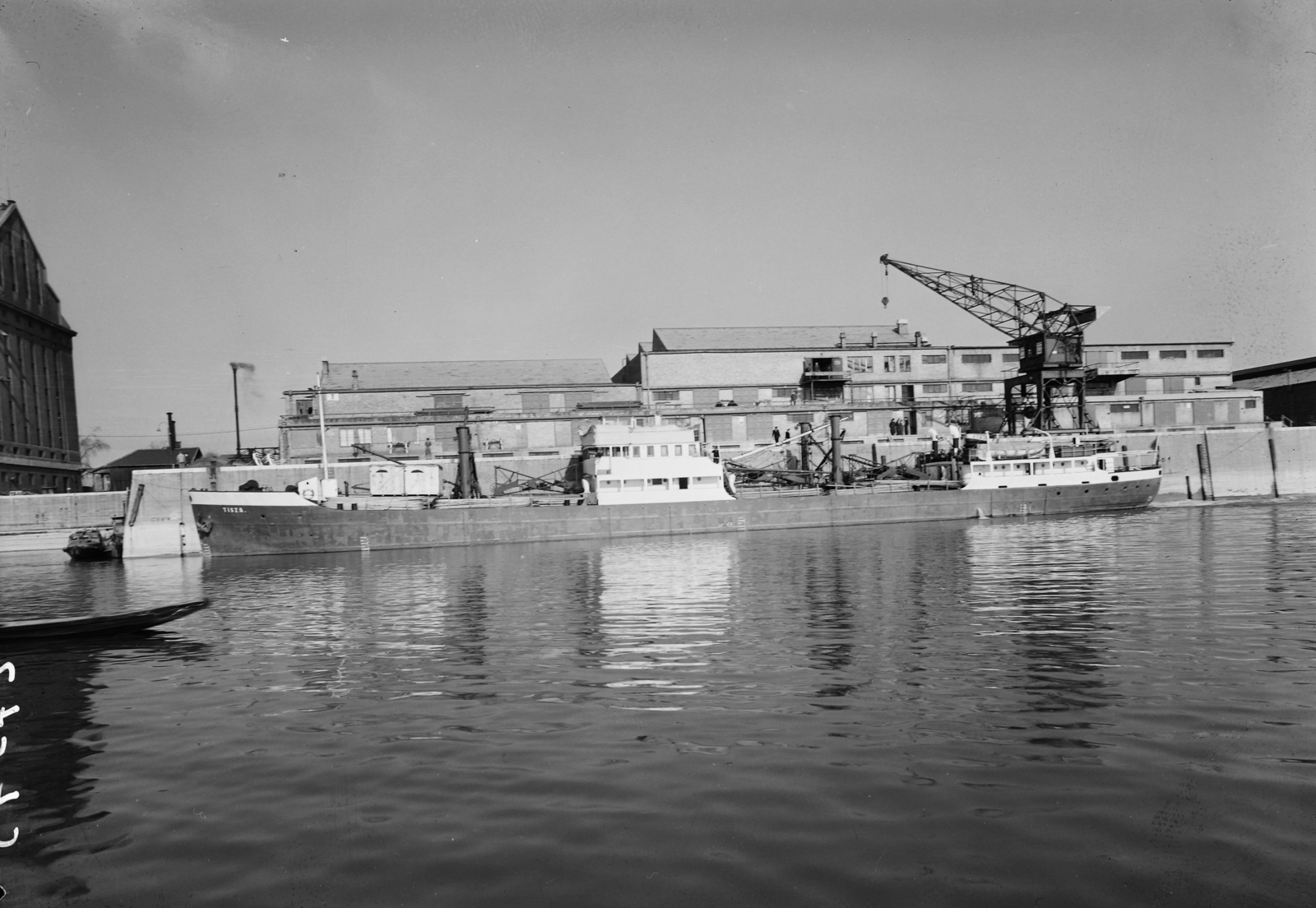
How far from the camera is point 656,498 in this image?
43.9 m

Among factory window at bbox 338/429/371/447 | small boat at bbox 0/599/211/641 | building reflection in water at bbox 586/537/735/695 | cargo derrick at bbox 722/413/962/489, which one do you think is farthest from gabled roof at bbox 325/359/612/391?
small boat at bbox 0/599/211/641

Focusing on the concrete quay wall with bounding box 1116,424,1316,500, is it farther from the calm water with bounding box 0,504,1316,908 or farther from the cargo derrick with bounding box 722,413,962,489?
the calm water with bounding box 0,504,1316,908

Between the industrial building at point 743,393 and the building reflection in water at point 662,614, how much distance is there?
2889 cm

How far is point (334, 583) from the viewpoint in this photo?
26.0 metres

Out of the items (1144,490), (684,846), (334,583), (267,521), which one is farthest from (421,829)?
(1144,490)

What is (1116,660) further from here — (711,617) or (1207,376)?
(1207,376)

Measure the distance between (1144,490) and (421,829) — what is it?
52.0 meters

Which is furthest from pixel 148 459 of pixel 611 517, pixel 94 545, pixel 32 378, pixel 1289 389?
pixel 1289 389

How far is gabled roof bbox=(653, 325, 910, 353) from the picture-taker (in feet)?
209

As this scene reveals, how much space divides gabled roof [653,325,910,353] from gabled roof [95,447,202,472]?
39.8 m

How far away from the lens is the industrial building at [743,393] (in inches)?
2261

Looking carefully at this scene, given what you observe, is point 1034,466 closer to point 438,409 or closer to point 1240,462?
point 1240,462

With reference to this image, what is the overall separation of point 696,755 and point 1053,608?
34.7 ft

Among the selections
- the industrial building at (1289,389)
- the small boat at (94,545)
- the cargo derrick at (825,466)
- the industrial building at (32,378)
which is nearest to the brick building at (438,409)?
the cargo derrick at (825,466)
